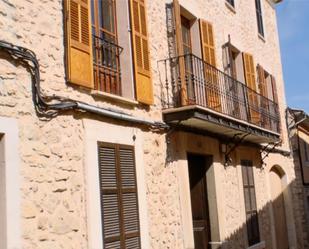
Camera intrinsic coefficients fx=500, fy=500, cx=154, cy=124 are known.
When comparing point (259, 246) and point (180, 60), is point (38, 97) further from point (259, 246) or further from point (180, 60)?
point (259, 246)

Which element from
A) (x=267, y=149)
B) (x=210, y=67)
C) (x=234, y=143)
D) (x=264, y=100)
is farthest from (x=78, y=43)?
(x=267, y=149)

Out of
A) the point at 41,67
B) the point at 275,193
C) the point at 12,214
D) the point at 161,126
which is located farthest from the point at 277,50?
the point at 12,214

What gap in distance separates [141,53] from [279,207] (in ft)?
34.0

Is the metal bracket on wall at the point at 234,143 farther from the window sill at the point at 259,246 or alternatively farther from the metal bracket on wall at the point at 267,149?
the metal bracket on wall at the point at 267,149

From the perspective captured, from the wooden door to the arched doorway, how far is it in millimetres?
5721

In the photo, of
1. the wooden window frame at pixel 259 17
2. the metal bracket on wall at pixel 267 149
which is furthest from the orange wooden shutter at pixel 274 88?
the metal bracket on wall at pixel 267 149

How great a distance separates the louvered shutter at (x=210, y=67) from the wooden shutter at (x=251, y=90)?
2099 mm

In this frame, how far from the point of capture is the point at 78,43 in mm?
7215

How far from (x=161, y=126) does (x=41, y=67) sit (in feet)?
10.6

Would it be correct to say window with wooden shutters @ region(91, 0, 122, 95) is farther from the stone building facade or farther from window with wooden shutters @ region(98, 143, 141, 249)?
window with wooden shutters @ region(98, 143, 141, 249)

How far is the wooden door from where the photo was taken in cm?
1099

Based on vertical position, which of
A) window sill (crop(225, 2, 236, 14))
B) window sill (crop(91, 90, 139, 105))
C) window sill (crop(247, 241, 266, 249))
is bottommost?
window sill (crop(247, 241, 266, 249))

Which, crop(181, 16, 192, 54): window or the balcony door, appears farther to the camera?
crop(181, 16, 192, 54): window

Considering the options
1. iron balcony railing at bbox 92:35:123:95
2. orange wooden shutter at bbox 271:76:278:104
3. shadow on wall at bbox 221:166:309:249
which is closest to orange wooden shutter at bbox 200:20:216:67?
iron balcony railing at bbox 92:35:123:95
